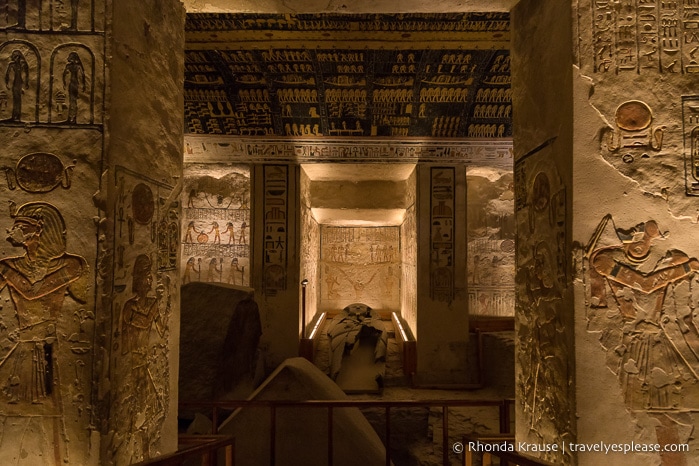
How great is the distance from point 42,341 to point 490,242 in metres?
6.99

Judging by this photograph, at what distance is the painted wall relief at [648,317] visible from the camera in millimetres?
1660

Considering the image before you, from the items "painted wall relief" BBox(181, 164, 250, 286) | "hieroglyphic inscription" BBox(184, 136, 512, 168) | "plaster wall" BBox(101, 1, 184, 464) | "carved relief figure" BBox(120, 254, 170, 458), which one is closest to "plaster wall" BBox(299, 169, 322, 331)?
"hieroglyphic inscription" BBox(184, 136, 512, 168)

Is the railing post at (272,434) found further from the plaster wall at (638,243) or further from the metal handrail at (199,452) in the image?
the plaster wall at (638,243)

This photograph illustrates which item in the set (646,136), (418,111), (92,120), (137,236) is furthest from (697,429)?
(418,111)

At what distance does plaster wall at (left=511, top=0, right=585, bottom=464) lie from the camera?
1.75 metres

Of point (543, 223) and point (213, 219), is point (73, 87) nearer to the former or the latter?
point (543, 223)

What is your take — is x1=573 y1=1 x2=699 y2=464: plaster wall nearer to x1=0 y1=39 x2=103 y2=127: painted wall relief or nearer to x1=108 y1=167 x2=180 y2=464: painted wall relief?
x1=108 y1=167 x2=180 y2=464: painted wall relief

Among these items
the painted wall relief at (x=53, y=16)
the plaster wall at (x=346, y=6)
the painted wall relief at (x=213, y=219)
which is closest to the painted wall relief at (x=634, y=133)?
the plaster wall at (x=346, y=6)

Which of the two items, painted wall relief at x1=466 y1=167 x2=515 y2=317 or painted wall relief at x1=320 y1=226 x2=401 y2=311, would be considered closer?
painted wall relief at x1=466 y1=167 x2=515 y2=317

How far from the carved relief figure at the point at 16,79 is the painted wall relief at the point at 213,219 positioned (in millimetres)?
5441

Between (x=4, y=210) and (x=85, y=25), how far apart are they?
0.87 metres

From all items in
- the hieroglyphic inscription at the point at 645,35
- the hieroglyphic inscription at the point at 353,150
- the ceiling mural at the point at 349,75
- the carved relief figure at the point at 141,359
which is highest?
the ceiling mural at the point at 349,75

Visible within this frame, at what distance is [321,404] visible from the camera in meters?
2.91

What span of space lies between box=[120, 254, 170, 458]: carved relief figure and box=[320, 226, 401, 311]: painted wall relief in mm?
7412
